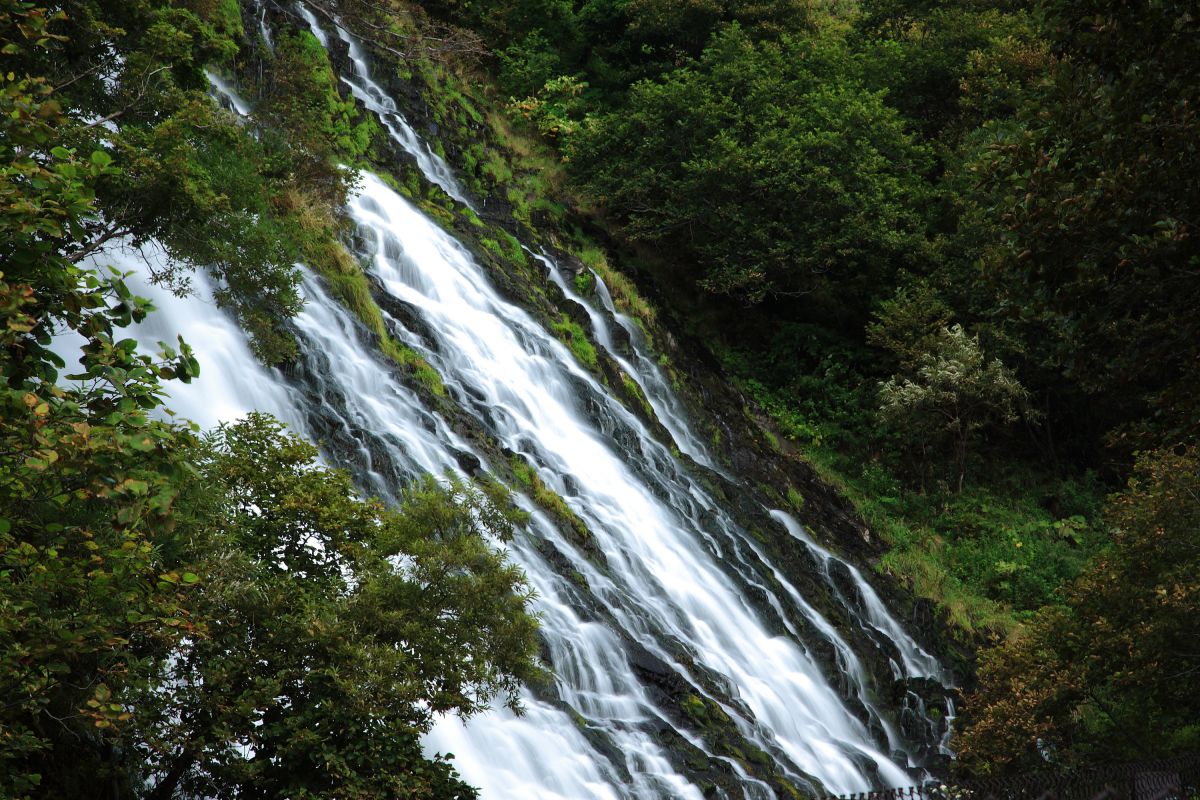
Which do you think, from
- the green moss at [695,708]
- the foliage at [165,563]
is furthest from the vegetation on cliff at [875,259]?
the foliage at [165,563]

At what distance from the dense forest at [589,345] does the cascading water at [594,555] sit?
807 millimetres

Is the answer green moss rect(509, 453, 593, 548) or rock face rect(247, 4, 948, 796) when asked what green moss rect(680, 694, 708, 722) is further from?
green moss rect(509, 453, 593, 548)

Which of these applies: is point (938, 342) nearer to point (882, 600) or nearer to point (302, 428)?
point (882, 600)

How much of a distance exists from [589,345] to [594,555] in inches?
306

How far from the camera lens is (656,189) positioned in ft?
98.3

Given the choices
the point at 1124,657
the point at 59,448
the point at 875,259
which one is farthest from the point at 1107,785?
the point at 875,259

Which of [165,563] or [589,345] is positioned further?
[589,345]

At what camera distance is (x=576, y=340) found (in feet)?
79.8

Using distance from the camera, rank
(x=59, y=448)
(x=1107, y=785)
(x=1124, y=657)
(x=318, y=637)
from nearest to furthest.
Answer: (x=59, y=448) < (x=318, y=637) < (x=1107, y=785) < (x=1124, y=657)

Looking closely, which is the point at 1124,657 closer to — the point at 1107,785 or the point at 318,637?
the point at 1107,785

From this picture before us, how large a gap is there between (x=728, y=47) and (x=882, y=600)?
56.9 ft

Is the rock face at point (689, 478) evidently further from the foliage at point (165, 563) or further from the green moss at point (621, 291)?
the foliage at point (165, 563)

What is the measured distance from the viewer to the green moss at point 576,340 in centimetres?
2378

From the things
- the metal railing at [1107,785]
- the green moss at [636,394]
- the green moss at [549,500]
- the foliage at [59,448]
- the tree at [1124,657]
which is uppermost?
the green moss at [636,394]
